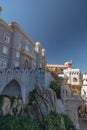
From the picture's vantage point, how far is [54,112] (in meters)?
31.9

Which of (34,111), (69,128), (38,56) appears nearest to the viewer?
(34,111)

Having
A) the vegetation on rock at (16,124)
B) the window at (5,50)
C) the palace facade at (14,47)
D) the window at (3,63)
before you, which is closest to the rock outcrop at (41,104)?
Answer: the vegetation on rock at (16,124)

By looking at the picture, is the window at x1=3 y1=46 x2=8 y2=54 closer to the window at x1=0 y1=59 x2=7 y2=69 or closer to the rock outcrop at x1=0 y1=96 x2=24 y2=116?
the window at x1=0 y1=59 x2=7 y2=69

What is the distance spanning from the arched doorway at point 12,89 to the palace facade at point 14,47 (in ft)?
22.1

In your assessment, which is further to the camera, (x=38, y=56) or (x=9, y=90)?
(x=38, y=56)

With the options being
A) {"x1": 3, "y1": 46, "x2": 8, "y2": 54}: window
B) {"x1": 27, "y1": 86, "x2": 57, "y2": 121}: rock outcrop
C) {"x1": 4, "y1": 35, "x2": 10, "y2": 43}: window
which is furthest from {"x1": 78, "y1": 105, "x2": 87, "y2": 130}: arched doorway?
{"x1": 4, "y1": 35, "x2": 10, "y2": 43}: window

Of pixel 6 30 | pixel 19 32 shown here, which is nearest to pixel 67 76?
pixel 19 32

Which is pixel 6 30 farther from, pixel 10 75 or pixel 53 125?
pixel 53 125

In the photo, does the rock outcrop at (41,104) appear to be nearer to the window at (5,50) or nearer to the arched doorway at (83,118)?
the window at (5,50)

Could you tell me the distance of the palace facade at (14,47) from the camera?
43.0m

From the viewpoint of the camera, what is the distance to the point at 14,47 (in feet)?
153

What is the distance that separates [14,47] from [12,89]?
15169 mm

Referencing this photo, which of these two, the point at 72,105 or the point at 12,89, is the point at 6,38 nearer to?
the point at 12,89

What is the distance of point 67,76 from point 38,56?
48.7 feet
